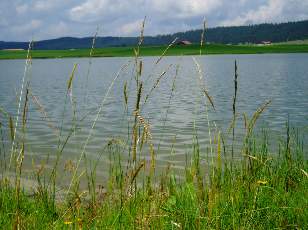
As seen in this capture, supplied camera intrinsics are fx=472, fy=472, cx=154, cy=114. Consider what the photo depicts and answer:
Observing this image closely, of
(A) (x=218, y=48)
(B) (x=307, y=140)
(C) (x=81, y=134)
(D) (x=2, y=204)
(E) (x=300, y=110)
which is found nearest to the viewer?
(D) (x=2, y=204)

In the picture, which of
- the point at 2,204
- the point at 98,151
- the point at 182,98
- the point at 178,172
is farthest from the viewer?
the point at 182,98

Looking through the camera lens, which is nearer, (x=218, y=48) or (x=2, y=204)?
(x=2, y=204)

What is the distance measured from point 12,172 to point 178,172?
3703mm

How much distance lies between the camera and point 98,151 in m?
12.7

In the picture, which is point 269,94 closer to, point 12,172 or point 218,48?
point 12,172

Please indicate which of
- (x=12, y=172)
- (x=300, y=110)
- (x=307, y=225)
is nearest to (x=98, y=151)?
(x=12, y=172)

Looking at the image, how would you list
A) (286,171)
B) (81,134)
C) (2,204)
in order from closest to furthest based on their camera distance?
(2,204) → (286,171) → (81,134)

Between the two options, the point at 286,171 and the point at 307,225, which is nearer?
the point at 307,225

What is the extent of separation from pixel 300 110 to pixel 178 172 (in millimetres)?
13252

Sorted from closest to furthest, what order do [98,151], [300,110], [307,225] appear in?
[307,225]
[98,151]
[300,110]

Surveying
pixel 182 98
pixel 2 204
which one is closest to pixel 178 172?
pixel 2 204

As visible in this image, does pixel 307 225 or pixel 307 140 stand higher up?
pixel 307 225

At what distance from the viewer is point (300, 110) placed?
21.6 metres

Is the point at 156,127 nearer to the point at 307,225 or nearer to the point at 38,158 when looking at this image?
the point at 38,158
